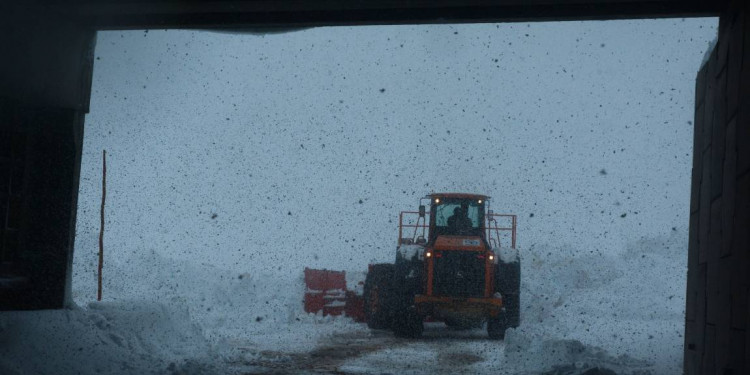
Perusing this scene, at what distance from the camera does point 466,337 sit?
54.9 feet

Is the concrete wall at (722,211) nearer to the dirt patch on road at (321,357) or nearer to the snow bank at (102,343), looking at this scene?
the dirt patch on road at (321,357)

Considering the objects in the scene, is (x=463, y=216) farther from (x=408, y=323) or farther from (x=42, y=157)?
(x=42, y=157)

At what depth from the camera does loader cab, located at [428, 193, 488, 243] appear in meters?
16.7

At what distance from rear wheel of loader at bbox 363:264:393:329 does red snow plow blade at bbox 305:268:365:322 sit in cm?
115

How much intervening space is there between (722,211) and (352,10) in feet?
14.5

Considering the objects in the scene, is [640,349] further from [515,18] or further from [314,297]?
[314,297]

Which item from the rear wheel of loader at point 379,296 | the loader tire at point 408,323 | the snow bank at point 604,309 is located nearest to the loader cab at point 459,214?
the rear wheel of loader at point 379,296

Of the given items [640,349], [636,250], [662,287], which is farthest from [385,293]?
[636,250]

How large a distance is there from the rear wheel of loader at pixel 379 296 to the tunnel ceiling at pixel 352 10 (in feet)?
28.0

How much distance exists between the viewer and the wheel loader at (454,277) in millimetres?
15930

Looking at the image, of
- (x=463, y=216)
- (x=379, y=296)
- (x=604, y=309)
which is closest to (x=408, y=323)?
(x=379, y=296)

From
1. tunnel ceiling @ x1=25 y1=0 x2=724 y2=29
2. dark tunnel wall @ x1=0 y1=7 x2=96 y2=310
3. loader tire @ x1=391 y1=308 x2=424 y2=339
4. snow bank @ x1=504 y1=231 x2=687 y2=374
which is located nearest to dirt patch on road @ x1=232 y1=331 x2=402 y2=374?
loader tire @ x1=391 y1=308 x2=424 y2=339

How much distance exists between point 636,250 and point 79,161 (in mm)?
26544

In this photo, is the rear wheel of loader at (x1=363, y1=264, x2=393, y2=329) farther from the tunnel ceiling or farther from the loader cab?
the tunnel ceiling
